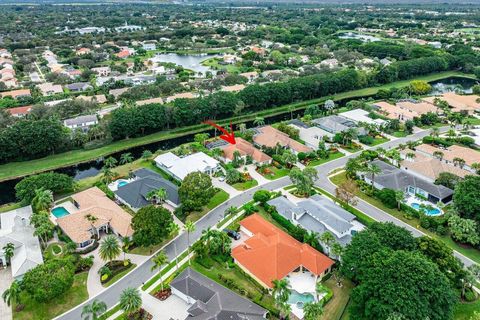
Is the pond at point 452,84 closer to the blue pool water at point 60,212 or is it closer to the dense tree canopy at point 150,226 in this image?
the dense tree canopy at point 150,226

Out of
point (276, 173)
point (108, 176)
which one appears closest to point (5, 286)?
point (108, 176)

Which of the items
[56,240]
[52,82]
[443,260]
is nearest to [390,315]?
[443,260]

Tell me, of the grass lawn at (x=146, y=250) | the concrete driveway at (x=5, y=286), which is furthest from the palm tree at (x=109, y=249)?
the concrete driveway at (x=5, y=286)

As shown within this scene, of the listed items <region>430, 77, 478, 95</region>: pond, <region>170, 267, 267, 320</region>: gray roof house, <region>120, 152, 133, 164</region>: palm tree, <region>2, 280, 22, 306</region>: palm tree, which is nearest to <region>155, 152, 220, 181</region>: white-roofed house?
<region>120, 152, 133, 164</region>: palm tree

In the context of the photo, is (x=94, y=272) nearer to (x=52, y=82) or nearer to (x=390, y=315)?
(x=390, y=315)

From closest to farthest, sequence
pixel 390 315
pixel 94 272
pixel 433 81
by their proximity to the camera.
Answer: pixel 390 315 < pixel 94 272 < pixel 433 81
